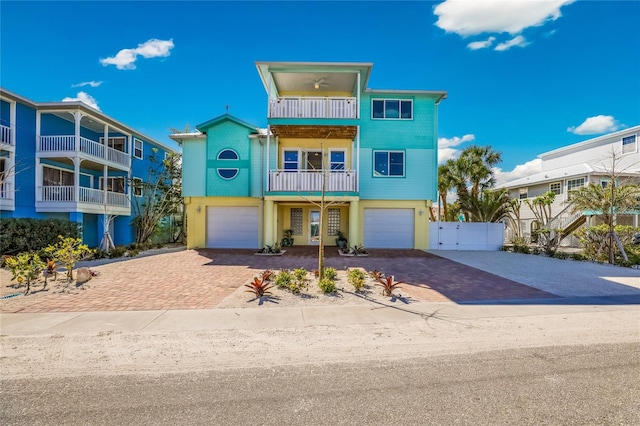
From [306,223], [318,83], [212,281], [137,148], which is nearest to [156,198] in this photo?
[137,148]

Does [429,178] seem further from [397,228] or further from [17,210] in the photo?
[17,210]

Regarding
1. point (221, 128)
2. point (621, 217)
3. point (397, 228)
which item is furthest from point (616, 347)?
point (621, 217)

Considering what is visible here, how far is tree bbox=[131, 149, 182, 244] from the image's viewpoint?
63.9ft

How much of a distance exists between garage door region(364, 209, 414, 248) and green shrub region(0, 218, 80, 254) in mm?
14995

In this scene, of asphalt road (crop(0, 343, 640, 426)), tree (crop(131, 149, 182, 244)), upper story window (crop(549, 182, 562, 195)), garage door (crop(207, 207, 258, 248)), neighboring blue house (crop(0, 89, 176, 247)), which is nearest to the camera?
asphalt road (crop(0, 343, 640, 426))

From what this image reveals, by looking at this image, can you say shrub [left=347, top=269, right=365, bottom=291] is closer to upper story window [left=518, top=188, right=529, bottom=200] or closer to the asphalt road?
the asphalt road

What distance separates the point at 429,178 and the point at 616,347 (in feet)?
42.9

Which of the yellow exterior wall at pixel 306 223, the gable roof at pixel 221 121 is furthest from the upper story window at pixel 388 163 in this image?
the gable roof at pixel 221 121

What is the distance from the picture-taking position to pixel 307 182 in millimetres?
→ 15000

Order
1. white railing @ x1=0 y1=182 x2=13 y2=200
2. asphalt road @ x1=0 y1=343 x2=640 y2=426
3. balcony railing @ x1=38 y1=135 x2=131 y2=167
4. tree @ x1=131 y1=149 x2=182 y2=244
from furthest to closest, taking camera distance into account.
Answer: tree @ x1=131 y1=149 x2=182 y2=244, balcony railing @ x1=38 y1=135 x2=131 y2=167, white railing @ x1=0 y1=182 x2=13 y2=200, asphalt road @ x1=0 y1=343 x2=640 y2=426

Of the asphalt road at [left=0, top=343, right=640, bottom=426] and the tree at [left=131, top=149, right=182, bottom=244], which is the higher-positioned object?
the tree at [left=131, top=149, right=182, bottom=244]

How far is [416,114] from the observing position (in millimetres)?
17062

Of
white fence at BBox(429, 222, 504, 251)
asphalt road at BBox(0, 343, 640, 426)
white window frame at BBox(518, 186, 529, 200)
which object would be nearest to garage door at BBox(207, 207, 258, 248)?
white fence at BBox(429, 222, 504, 251)

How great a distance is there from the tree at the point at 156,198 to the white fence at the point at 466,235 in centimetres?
1704
